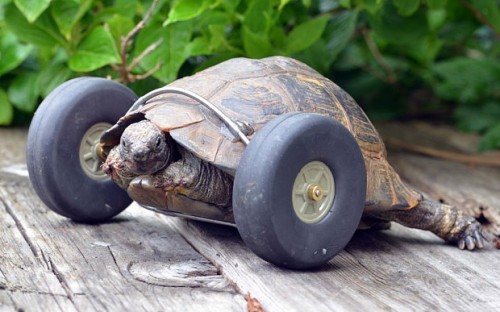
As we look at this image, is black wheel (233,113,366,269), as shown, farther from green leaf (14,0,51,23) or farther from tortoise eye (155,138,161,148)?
green leaf (14,0,51,23)

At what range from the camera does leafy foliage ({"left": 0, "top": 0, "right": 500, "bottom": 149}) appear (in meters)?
2.86

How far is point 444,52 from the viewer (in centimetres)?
447

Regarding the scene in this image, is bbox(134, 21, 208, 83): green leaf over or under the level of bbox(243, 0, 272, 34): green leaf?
under

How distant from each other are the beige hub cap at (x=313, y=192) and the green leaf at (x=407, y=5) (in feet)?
4.52

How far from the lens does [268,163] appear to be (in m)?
1.70

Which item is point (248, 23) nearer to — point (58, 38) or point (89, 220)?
point (58, 38)

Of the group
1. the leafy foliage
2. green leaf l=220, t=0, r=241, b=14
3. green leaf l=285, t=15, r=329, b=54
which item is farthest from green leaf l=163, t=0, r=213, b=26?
green leaf l=285, t=15, r=329, b=54

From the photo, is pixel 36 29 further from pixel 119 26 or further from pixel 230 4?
pixel 230 4

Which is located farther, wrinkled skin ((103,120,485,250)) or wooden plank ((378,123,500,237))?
wooden plank ((378,123,500,237))

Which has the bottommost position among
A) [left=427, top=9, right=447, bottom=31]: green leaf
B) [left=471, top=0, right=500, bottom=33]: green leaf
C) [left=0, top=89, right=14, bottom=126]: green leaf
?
[left=0, top=89, right=14, bottom=126]: green leaf

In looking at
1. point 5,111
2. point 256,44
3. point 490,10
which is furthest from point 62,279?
point 490,10

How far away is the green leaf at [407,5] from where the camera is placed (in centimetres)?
300

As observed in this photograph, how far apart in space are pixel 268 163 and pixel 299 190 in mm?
141

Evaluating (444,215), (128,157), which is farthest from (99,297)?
(444,215)
